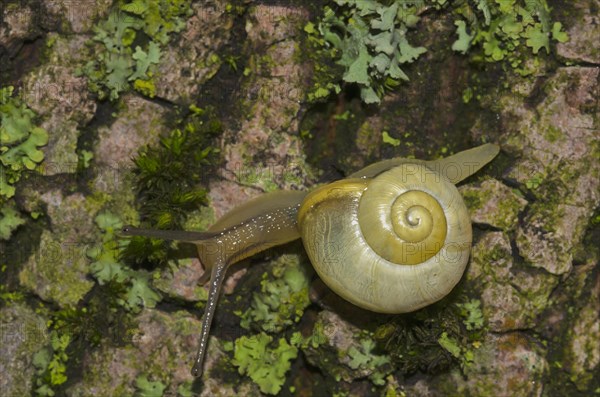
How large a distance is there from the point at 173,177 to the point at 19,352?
4.47ft

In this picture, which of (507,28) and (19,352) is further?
(19,352)

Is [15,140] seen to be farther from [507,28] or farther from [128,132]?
[507,28]

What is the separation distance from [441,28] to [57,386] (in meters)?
3.02

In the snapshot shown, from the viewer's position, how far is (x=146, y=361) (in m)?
4.13

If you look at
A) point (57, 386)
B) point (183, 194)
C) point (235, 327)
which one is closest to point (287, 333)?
point (235, 327)

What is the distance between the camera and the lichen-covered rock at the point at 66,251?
13.6ft

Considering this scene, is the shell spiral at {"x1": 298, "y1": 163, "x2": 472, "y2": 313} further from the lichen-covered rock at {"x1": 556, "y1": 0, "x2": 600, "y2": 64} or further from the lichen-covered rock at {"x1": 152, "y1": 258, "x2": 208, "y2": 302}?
the lichen-covered rock at {"x1": 556, "y1": 0, "x2": 600, "y2": 64}

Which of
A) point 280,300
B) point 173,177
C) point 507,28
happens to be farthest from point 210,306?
point 507,28

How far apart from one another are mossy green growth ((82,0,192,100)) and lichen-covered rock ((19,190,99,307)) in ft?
2.18

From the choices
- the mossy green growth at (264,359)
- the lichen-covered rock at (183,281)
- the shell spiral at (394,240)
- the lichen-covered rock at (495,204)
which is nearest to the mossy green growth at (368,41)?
the shell spiral at (394,240)

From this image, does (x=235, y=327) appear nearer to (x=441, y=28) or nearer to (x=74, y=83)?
(x=74, y=83)

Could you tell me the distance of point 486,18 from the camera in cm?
406

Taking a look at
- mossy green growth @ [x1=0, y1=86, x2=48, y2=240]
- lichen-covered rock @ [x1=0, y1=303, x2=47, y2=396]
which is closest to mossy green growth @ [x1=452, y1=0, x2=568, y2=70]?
mossy green growth @ [x1=0, y1=86, x2=48, y2=240]

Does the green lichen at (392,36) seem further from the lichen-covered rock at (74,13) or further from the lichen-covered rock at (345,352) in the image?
the lichen-covered rock at (345,352)
